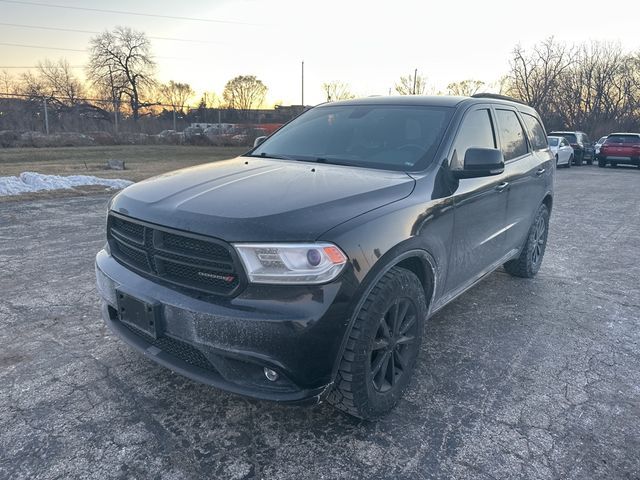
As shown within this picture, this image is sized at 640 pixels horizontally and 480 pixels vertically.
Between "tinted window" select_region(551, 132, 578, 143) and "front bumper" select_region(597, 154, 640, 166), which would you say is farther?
"tinted window" select_region(551, 132, 578, 143)

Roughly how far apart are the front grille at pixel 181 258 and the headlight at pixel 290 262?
0.08 metres

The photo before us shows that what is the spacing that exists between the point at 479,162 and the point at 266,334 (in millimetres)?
1857

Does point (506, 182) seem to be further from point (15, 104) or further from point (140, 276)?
point (15, 104)

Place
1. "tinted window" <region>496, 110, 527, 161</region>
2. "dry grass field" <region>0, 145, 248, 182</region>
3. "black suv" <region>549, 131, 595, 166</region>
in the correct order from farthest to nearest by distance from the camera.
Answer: "black suv" <region>549, 131, 595, 166</region>, "dry grass field" <region>0, 145, 248, 182</region>, "tinted window" <region>496, 110, 527, 161</region>

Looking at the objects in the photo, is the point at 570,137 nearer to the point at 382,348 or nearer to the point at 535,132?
the point at 535,132

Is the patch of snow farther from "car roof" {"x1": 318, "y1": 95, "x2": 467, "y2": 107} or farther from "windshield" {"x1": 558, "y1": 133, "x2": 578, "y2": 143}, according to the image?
"windshield" {"x1": 558, "y1": 133, "x2": 578, "y2": 143}

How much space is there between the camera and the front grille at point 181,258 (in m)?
2.19

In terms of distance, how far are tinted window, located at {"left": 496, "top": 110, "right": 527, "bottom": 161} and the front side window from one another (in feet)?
0.90

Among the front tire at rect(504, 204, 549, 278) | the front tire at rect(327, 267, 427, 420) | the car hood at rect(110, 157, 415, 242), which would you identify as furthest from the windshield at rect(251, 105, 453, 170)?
the front tire at rect(504, 204, 549, 278)

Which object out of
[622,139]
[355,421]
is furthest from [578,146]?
[355,421]

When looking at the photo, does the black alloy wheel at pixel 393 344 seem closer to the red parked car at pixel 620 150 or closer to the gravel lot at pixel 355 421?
the gravel lot at pixel 355 421

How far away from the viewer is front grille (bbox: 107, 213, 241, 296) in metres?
2.19

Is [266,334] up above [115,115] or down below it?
below

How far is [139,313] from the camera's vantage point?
2420 mm
